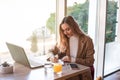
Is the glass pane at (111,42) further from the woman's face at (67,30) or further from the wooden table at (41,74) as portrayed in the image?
the wooden table at (41,74)

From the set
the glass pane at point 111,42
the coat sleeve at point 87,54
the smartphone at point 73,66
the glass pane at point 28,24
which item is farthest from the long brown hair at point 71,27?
the glass pane at point 111,42

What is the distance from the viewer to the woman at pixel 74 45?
217cm

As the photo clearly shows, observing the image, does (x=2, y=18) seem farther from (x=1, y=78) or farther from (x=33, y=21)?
(x=1, y=78)

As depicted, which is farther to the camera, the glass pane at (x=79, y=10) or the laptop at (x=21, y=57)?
the glass pane at (x=79, y=10)

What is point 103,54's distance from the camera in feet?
10.7

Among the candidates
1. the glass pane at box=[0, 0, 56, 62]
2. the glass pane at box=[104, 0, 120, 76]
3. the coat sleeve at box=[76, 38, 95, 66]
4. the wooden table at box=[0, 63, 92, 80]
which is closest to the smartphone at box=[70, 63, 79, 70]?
the wooden table at box=[0, 63, 92, 80]

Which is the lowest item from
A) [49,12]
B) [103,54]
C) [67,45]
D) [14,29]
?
[103,54]

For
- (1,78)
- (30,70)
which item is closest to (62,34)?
(30,70)

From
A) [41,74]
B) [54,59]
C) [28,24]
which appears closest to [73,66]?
[54,59]

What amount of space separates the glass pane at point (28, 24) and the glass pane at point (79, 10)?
0.29m

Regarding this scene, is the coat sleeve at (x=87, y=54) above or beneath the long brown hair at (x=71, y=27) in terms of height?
beneath

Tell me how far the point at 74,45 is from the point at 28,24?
780 mm

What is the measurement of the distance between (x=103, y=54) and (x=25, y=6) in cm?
150

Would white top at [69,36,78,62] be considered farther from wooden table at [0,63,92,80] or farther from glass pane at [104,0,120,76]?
glass pane at [104,0,120,76]
